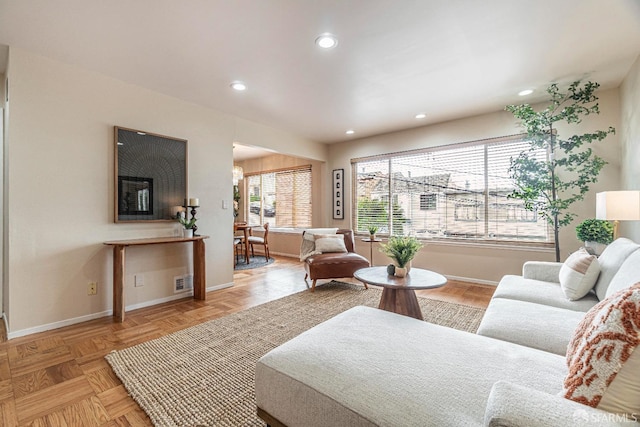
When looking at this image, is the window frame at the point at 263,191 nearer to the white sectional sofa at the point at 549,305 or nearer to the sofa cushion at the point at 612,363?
the white sectional sofa at the point at 549,305

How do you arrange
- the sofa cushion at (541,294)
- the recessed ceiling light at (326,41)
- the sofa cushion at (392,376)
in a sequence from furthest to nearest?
the recessed ceiling light at (326,41)
the sofa cushion at (541,294)
the sofa cushion at (392,376)

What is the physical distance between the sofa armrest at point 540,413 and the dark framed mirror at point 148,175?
11.5 ft

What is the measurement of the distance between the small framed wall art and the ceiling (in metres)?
2.29

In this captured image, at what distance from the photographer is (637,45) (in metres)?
2.43

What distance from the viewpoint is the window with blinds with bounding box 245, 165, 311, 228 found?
6.52 metres

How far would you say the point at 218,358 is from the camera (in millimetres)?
2076

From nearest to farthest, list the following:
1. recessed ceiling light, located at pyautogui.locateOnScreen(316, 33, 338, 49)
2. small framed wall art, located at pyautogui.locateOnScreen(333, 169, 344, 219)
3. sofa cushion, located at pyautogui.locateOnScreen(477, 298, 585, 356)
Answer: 1. sofa cushion, located at pyautogui.locateOnScreen(477, 298, 585, 356)
2. recessed ceiling light, located at pyautogui.locateOnScreen(316, 33, 338, 49)
3. small framed wall art, located at pyautogui.locateOnScreen(333, 169, 344, 219)

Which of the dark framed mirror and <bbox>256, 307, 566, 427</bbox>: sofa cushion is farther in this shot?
the dark framed mirror

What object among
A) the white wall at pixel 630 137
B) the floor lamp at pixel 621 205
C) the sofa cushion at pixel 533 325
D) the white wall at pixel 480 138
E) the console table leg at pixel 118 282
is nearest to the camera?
the sofa cushion at pixel 533 325

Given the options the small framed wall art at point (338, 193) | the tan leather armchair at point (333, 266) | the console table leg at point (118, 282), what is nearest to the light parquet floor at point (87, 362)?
the console table leg at point (118, 282)

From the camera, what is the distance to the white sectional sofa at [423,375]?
2.57 ft

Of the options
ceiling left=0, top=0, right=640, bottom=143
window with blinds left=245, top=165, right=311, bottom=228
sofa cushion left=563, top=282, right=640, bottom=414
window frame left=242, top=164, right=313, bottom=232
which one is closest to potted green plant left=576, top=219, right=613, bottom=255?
ceiling left=0, top=0, right=640, bottom=143

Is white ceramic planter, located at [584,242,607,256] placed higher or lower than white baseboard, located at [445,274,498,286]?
higher

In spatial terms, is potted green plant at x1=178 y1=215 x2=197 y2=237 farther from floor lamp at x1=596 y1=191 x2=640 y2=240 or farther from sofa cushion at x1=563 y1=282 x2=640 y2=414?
floor lamp at x1=596 y1=191 x2=640 y2=240
